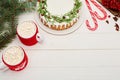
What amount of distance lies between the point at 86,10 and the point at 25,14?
280mm

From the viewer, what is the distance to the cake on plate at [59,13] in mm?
1242

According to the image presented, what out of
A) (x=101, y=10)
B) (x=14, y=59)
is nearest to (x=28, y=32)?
(x=14, y=59)

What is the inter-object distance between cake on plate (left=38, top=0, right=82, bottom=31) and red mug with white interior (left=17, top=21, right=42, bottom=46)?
62 mm

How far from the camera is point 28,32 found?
4.08 ft

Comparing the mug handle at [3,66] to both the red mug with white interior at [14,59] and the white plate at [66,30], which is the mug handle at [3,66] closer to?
the red mug with white interior at [14,59]

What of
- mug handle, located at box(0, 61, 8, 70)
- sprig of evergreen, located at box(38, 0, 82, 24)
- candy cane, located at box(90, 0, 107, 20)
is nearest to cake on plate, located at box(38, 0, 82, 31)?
sprig of evergreen, located at box(38, 0, 82, 24)

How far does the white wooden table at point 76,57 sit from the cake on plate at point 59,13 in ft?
0.19

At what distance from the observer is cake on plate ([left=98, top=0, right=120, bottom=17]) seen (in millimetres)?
1314

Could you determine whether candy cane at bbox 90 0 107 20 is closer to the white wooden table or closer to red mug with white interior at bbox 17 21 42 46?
the white wooden table

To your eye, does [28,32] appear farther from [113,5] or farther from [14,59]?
[113,5]

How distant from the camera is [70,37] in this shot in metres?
1.30

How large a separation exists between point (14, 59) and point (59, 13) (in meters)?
0.27

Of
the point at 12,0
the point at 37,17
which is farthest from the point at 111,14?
the point at 12,0

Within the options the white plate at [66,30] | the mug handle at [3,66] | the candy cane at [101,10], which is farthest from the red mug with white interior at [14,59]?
the candy cane at [101,10]
